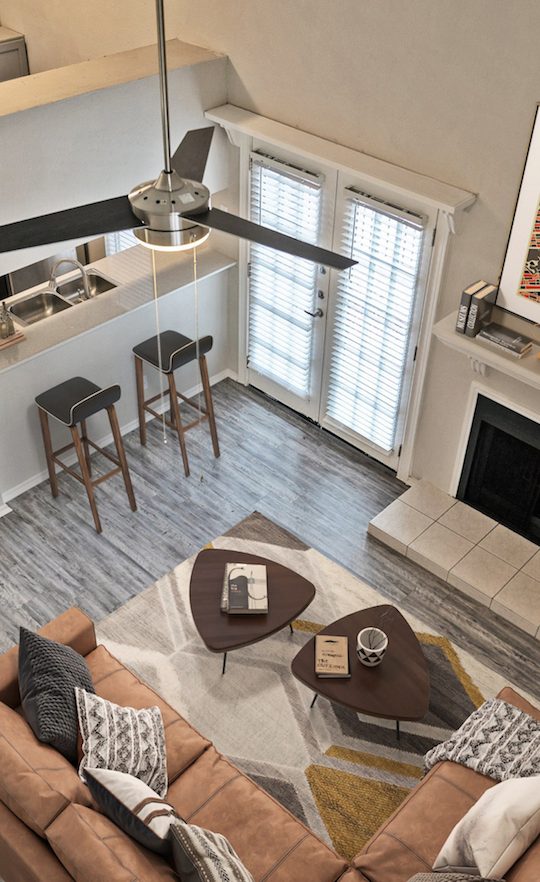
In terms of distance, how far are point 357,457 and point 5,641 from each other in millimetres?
2714

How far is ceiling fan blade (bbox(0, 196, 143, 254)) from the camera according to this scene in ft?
8.48

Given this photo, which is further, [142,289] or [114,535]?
[142,289]

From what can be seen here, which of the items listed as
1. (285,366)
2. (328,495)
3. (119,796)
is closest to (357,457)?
(328,495)

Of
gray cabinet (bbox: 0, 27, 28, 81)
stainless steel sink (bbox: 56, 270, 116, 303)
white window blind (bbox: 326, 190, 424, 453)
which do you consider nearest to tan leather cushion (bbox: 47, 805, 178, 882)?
white window blind (bbox: 326, 190, 424, 453)

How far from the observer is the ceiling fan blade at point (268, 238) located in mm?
2689

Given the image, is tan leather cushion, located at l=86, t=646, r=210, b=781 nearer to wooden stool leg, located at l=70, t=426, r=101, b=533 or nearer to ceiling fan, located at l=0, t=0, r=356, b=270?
wooden stool leg, located at l=70, t=426, r=101, b=533

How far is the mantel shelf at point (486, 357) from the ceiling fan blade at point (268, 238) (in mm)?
2251

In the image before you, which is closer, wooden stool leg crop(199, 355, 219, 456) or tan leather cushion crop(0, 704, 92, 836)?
tan leather cushion crop(0, 704, 92, 836)

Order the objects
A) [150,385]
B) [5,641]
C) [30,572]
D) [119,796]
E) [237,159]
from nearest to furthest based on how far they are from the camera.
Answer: [119,796]
[5,641]
[30,572]
[237,159]
[150,385]

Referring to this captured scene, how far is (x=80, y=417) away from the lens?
5.36 metres

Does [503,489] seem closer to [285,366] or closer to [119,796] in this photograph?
[285,366]

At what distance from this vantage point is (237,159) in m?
5.95

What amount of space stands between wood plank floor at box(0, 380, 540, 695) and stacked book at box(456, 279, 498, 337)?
59.4 inches

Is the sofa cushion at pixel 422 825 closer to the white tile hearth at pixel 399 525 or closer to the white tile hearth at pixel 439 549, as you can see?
the white tile hearth at pixel 439 549
